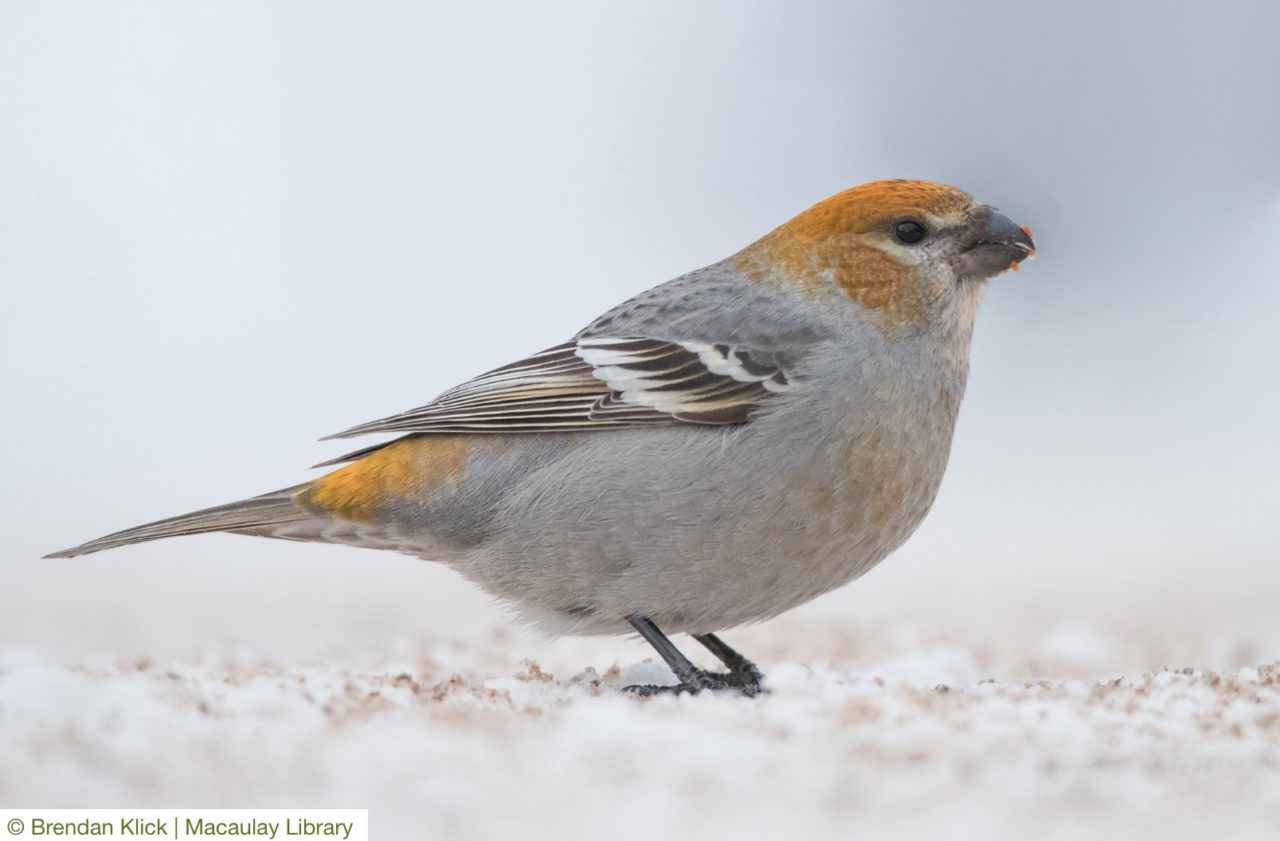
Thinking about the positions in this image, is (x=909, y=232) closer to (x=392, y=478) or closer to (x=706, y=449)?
(x=706, y=449)

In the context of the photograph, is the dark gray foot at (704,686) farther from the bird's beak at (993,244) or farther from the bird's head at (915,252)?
the bird's beak at (993,244)

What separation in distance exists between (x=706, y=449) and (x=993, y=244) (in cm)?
94

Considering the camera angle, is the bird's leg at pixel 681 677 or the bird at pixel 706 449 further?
the bird's leg at pixel 681 677

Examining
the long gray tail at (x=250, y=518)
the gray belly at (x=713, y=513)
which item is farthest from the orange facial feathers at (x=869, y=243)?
the long gray tail at (x=250, y=518)

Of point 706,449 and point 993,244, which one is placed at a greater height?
point 993,244

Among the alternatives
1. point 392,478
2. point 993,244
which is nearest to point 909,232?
point 993,244

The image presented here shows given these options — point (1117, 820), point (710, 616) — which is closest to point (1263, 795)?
point (1117, 820)

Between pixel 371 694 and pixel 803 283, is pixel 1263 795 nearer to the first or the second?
pixel 803 283

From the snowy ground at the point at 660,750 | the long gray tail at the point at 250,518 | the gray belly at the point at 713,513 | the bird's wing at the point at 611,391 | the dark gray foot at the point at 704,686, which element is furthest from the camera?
the long gray tail at the point at 250,518

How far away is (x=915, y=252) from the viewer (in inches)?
126

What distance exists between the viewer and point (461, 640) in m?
4.48

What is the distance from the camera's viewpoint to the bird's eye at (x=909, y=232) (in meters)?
3.20

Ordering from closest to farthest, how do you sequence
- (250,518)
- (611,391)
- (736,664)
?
(611,391)
(250,518)
(736,664)

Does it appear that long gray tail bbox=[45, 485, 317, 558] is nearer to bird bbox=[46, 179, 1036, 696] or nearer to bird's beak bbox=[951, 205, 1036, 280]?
bird bbox=[46, 179, 1036, 696]
